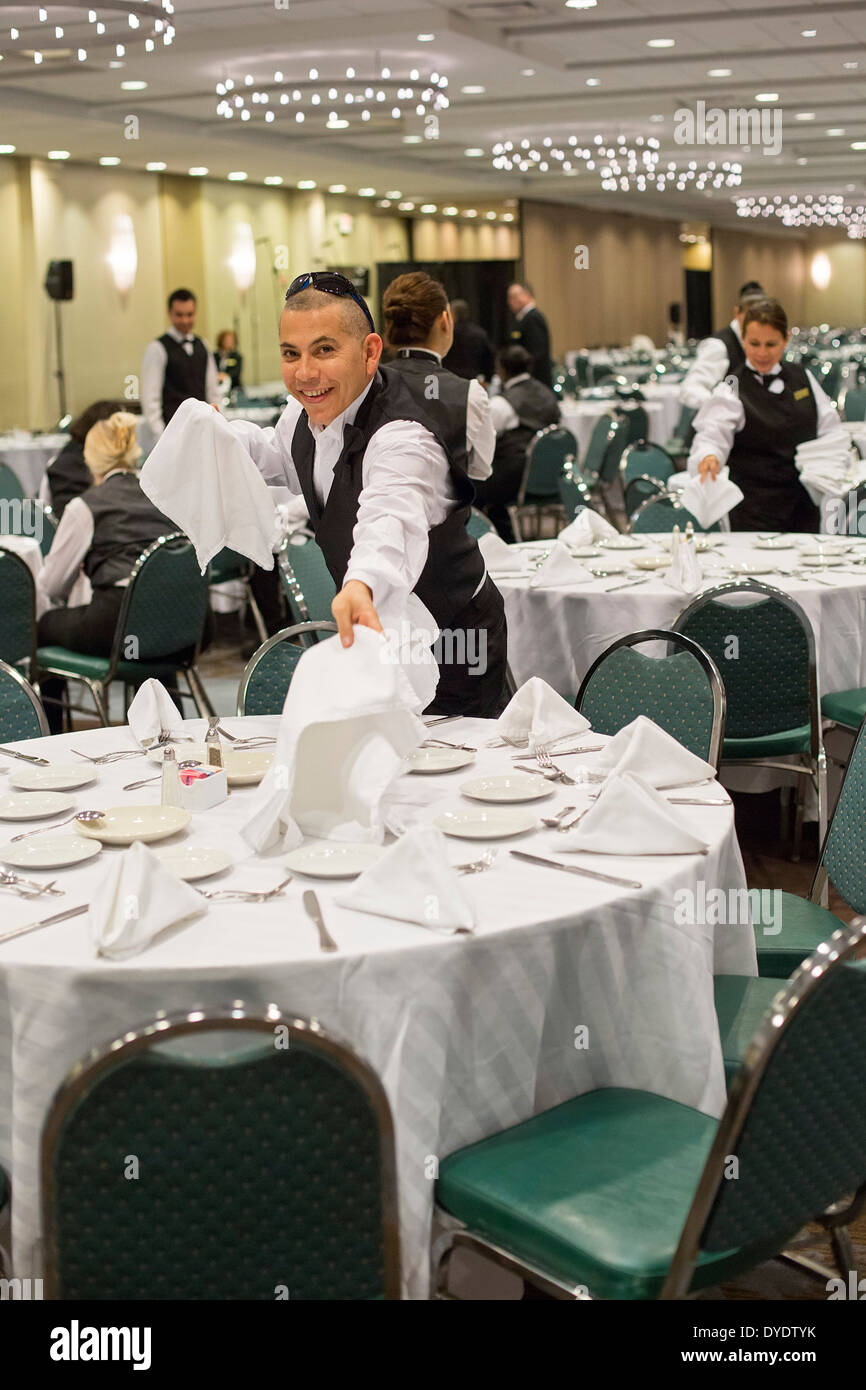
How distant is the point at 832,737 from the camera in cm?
484

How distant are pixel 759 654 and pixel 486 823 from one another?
1767 mm

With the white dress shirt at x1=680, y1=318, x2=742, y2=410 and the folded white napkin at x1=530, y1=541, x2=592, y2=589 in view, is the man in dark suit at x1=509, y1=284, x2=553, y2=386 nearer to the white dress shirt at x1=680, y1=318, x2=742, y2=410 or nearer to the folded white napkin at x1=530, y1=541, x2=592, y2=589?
the white dress shirt at x1=680, y1=318, x2=742, y2=410

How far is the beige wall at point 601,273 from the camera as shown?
24688 millimetres

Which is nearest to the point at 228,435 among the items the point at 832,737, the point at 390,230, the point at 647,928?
the point at 647,928

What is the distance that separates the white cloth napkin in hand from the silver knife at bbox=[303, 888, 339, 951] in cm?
16

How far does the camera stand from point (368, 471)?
2887mm

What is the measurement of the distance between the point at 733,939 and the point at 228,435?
1.30m

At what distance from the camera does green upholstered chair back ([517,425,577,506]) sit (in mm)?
9352

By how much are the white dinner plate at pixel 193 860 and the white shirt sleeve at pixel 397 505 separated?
20.0 inches

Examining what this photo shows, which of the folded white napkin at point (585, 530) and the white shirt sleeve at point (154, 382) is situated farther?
the white shirt sleeve at point (154, 382)

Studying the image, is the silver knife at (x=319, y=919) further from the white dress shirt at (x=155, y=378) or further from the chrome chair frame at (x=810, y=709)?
the white dress shirt at (x=155, y=378)

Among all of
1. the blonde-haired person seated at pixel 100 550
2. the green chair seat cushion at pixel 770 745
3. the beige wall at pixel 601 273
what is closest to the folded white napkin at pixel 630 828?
the green chair seat cushion at pixel 770 745

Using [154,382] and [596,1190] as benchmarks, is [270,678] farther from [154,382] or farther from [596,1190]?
[154,382]
